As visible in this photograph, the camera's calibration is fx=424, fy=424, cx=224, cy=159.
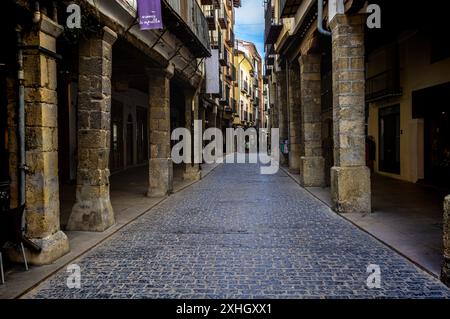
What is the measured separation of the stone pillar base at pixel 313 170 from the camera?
13.3 meters

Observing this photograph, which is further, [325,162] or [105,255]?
[325,162]

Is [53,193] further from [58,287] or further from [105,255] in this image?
[58,287]

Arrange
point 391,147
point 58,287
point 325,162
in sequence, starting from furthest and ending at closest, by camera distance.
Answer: point 391,147, point 325,162, point 58,287

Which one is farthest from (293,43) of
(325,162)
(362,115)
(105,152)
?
(105,152)

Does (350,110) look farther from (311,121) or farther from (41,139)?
(41,139)

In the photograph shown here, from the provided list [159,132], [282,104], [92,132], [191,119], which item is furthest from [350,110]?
[282,104]

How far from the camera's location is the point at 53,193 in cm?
567

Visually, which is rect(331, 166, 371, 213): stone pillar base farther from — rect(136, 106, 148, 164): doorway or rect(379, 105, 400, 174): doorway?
rect(136, 106, 148, 164): doorway

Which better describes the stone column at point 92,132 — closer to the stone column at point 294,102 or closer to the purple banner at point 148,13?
the purple banner at point 148,13

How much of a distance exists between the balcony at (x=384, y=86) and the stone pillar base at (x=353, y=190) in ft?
24.9

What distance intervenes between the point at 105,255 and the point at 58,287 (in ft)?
4.22

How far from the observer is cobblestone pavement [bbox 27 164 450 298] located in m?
4.29

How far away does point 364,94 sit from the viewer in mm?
8648
